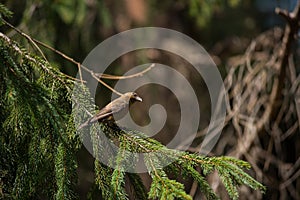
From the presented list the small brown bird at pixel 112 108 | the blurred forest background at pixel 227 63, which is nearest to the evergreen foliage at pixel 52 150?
the small brown bird at pixel 112 108

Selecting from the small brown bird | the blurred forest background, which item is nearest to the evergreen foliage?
the small brown bird

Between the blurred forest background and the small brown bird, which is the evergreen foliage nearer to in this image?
the small brown bird

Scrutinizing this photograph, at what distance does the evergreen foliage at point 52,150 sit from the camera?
3.53 ft

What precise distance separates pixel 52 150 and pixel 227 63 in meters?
2.37

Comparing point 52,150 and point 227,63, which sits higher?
point 52,150

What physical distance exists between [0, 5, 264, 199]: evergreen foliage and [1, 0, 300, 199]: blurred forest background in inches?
33.7

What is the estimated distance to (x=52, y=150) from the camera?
1.10 metres

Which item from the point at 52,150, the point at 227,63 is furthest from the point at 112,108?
the point at 227,63

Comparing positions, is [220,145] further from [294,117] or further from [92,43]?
[92,43]

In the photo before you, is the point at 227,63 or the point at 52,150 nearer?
the point at 52,150

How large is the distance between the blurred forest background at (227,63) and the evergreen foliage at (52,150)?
86 centimetres

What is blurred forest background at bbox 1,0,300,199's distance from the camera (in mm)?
2426

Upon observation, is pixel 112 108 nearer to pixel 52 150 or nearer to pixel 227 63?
pixel 52 150

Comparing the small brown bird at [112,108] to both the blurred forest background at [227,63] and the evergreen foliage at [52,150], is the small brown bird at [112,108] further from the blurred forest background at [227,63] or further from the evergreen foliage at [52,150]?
the blurred forest background at [227,63]
